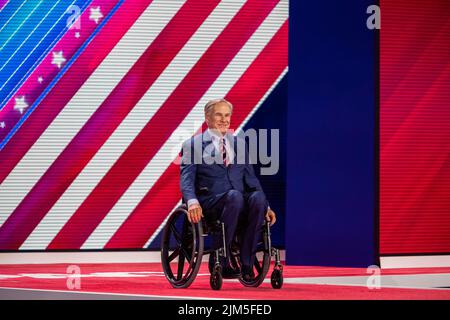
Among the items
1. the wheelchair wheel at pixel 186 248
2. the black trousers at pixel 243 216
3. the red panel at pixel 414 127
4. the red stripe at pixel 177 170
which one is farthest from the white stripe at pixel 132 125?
the black trousers at pixel 243 216

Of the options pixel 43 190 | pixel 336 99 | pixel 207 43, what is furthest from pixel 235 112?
pixel 43 190

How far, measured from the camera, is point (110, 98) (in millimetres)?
7906

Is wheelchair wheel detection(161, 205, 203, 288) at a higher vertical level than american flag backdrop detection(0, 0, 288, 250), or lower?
lower

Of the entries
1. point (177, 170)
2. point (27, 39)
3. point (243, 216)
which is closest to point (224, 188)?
point (243, 216)

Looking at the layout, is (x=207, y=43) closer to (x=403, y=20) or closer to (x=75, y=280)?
(x=403, y=20)

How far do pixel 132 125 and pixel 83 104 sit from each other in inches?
17.3

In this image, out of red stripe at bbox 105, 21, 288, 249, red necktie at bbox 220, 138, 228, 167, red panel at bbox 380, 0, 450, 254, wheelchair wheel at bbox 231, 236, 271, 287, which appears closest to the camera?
wheelchair wheel at bbox 231, 236, 271, 287

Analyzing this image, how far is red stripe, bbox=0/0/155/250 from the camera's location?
7695 mm

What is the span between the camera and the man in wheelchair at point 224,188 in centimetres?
513

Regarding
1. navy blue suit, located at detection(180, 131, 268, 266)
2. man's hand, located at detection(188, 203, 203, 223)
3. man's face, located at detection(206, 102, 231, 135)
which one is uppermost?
man's face, located at detection(206, 102, 231, 135)

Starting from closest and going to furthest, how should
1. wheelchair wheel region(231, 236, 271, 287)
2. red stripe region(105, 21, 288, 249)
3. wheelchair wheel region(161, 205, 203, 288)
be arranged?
wheelchair wheel region(161, 205, 203, 288) → wheelchair wheel region(231, 236, 271, 287) → red stripe region(105, 21, 288, 249)

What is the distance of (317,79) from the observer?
24.0ft

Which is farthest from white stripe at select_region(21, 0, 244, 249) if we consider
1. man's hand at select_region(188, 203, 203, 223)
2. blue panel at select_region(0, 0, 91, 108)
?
man's hand at select_region(188, 203, 203, 223)

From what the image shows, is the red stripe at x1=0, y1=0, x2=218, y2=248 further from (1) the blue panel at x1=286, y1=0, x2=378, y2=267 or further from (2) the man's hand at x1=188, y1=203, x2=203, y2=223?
(2) the man's hand at x1=188, y1=203, x2=203, y2=223
